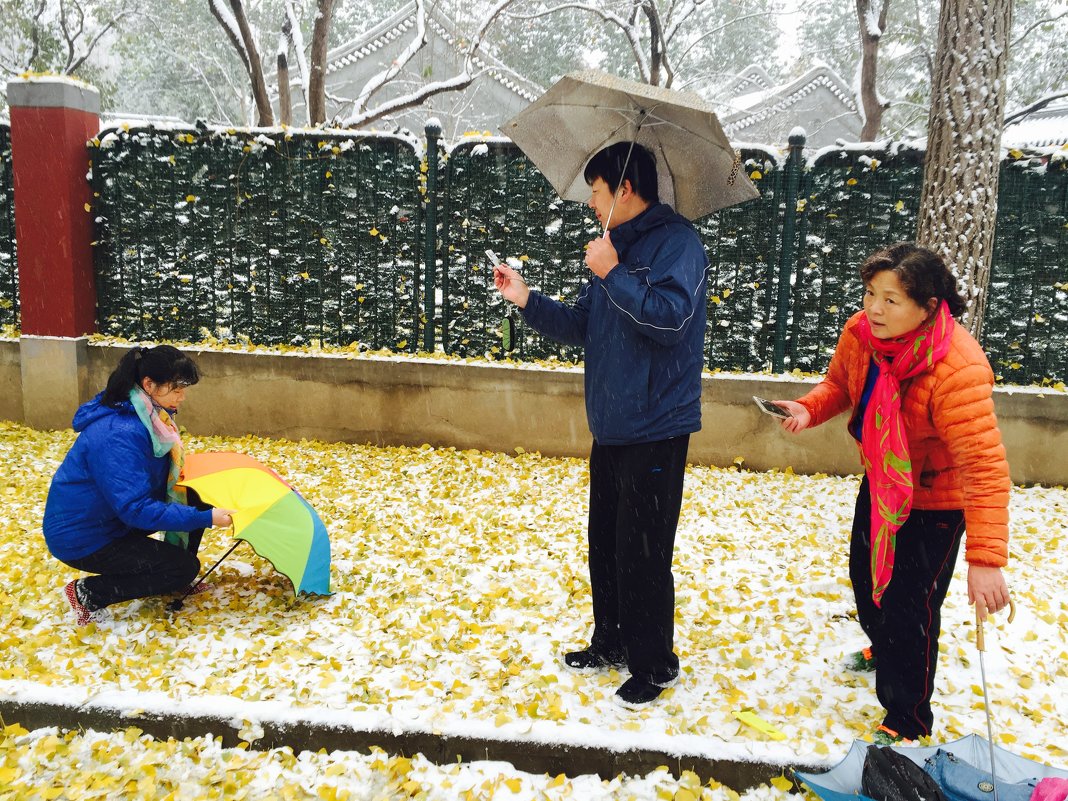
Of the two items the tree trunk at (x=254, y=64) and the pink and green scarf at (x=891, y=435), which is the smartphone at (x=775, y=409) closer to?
the pink and green scarf at (x=891, y=435)

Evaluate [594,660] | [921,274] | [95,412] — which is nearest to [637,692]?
[594,660]

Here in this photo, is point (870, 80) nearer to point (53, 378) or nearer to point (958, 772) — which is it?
point (53, 378)

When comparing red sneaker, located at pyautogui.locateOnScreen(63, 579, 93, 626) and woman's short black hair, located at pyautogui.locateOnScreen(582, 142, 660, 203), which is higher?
woman's short black hair, located at pyautogui.locateOnScreen(582, 142, 660, 203)

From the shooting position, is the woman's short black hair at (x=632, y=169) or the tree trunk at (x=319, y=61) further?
the tree trunk at (x=319, y=61)

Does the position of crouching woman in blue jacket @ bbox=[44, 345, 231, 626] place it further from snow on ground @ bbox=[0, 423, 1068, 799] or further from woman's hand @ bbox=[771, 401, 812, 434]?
woman's hand @ bbox=[771, 401, 812, 434]

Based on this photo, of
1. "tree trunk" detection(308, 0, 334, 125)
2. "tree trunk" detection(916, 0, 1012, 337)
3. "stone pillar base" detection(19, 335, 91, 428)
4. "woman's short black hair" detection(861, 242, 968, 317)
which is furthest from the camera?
"tree trunk" detection(308, 0, 334, 125)

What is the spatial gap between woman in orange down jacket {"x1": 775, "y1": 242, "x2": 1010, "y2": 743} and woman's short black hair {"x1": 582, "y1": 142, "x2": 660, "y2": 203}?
2.64ft

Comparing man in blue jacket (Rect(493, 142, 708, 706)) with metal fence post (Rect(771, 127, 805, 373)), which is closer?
man in blue jacket (Rect(493, 142, 708, 706))

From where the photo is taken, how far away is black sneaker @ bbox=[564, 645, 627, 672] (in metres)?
3.18

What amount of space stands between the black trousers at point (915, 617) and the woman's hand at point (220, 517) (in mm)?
2662

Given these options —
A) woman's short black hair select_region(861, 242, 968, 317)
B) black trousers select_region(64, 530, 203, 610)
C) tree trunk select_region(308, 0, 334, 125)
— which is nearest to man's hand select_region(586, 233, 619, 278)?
woman's short black hair select_region(861, 242, 968, 317)

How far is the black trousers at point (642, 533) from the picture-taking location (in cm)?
275

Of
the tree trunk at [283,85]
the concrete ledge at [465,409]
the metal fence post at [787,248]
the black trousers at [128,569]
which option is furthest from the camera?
the tree trunk at [283,85]

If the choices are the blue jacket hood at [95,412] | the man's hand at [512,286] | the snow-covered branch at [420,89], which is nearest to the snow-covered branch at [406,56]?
the snow-covered branch at [420,89]
